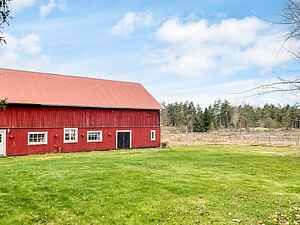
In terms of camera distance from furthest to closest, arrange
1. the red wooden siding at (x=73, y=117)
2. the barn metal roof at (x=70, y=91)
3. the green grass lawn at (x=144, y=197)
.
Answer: the barn metal roof at (x=70, y=91)
the red wooden siding at (x=73, y=117)
the green grass lawn at (x=144, y=197)

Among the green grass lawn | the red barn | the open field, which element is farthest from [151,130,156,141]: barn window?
the green grass lawn

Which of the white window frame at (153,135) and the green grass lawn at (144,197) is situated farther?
the white window frame at (153,135)

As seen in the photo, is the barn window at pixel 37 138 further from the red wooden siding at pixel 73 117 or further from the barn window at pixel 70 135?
the barn window at pixel 70 135

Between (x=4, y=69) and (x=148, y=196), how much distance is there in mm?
28124

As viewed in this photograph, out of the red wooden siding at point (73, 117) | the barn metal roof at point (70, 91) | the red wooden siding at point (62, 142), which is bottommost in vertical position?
the red wooden siding at point (62, 142)

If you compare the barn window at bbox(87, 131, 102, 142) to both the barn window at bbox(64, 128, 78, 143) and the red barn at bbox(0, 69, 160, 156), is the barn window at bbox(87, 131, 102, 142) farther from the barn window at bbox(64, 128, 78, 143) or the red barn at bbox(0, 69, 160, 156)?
the barn window at bbox(64, 128, 78, 143)

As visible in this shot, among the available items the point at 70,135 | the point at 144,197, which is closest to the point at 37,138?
the point at 70,135

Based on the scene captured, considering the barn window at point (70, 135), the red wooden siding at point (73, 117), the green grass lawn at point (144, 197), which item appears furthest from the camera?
the barn window at point (70, 135)

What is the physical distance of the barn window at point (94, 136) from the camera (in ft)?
116

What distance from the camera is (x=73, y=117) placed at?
3447cm

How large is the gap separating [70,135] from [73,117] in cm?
173

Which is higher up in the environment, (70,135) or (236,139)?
(70,135)

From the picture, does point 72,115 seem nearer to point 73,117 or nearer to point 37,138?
point 73,117

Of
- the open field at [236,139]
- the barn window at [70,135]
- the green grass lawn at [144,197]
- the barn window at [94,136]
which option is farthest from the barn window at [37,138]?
the open field at [236,139]
